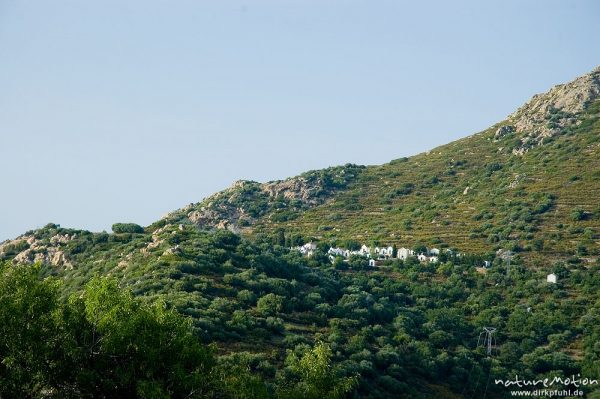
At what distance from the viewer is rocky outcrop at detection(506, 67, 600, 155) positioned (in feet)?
417

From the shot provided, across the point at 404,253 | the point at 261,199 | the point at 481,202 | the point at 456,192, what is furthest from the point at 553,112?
the point at 404,253

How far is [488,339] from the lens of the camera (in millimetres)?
65625

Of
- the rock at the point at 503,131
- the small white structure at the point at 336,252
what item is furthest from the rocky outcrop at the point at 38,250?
the rock at the point at 503,131

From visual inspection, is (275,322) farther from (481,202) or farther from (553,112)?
(553,112)

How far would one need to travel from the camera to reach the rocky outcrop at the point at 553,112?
127125 mm

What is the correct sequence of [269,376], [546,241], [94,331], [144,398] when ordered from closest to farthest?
[144,398] < [94,331] < [269,376] < [546,241]

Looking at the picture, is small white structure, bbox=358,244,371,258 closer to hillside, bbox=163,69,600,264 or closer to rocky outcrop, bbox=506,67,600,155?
hillside, bbox=163,69,600,264

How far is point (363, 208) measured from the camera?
120625mm

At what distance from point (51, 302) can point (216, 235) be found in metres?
42.5

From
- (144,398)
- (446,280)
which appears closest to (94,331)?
(144,398)

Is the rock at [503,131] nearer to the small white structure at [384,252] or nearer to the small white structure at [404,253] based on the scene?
the small white structure at [384,252]

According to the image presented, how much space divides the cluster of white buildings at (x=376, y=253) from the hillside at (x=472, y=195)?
14.6ft

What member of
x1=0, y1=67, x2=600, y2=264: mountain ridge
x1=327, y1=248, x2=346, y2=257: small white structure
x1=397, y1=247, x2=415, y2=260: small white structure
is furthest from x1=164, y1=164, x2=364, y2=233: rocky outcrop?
x1=397, y1=247, x2=415, y2=260: small white structure

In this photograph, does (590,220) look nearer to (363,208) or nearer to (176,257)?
(363,208)
